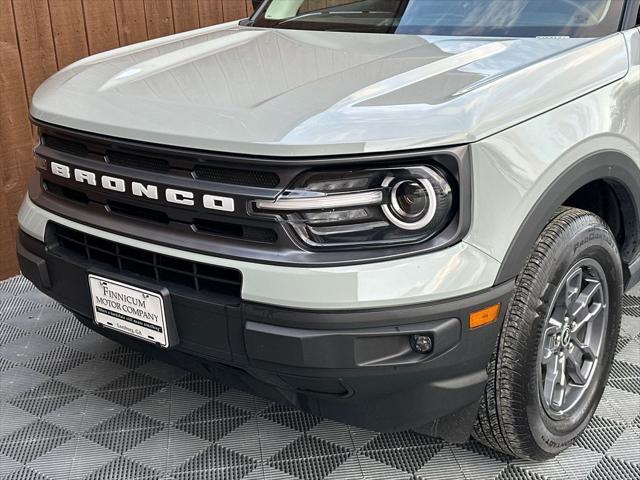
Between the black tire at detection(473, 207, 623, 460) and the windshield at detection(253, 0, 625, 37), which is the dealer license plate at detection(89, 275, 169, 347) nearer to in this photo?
the black tire at detection(473, 207, 623, 460)

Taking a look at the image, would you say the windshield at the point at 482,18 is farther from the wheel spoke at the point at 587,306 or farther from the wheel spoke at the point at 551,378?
the wheel spoke at the point at 551,378

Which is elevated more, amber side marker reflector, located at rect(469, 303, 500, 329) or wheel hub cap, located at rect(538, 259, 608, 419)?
amber side marker reflector, located at rect(469, 303, 500, 329)

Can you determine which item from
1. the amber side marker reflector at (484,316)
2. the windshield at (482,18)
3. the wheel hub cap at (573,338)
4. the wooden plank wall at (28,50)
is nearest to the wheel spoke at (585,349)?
the wheel hub cap at (573,338)

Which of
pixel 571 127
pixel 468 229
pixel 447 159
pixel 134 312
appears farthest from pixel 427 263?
pixel 134 312

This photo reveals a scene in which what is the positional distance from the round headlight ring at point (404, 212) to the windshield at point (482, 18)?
103 centimetres

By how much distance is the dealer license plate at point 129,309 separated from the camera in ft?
6.96

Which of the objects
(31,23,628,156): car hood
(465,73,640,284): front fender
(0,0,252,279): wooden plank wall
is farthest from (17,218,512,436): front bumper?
(0,0,252,279): wooden plank wall

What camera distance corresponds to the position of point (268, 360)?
1.94 metres

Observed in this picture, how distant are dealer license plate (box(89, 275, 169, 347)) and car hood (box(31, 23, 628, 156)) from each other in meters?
0.46

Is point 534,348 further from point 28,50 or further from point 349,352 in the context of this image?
point 28,50

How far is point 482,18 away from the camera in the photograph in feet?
8.89

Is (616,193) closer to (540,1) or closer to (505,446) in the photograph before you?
(540,1)

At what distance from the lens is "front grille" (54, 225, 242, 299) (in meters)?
2.02

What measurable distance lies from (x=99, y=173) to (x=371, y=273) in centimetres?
95
